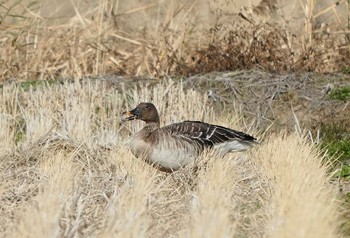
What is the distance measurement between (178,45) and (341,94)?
12.1 ft

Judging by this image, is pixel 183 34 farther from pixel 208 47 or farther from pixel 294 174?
pixel 294 174

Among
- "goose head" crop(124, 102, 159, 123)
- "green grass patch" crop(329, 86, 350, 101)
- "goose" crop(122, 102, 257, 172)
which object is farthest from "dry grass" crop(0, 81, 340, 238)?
"green grass patch" crop(329, 86, 350, 101)

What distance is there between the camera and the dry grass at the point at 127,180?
7.85 meters

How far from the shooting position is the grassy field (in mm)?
8266

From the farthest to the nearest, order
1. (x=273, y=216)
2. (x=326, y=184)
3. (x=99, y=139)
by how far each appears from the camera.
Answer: (x=99, y=139) → (x=326, y=184) → (x=273, y=216)

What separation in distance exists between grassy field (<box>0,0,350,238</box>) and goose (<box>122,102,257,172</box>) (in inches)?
5.3

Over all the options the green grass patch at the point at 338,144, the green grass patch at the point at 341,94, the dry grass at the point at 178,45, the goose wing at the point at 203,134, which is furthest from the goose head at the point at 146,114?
the dry grass at the point at 178,45

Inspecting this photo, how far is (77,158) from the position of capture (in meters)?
11.5

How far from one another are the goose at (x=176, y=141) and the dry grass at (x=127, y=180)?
14cm

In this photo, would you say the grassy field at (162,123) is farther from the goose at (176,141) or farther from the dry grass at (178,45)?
the goose at (176,141)

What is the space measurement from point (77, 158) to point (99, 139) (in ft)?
4.90

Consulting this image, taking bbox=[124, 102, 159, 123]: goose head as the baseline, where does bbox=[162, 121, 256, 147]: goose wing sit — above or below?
below

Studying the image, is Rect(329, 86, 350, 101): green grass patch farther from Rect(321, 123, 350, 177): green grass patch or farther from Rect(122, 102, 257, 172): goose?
Rect(122, 102, 257, 172): goose

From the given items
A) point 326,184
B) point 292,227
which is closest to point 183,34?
point 326,184
